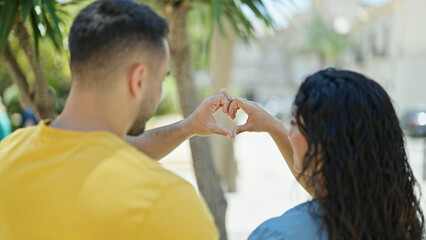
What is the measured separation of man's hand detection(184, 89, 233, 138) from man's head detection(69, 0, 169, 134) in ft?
1.79

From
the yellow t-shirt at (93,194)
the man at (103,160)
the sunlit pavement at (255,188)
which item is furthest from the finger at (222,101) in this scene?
the sunlit pavement at (255,188)

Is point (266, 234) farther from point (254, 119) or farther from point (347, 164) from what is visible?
point (254, 119)

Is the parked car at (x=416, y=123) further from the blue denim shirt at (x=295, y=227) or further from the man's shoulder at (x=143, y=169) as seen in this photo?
the man's shoulder at (x=143, y=169)

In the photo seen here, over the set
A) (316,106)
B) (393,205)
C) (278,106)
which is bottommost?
(278,106)

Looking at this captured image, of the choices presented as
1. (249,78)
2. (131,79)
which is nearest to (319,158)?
(131,79)

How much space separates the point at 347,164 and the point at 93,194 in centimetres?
64

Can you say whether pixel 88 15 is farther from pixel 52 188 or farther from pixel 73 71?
pixel 52 188

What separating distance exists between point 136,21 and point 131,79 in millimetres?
143

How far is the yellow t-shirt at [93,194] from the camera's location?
3.92 feet

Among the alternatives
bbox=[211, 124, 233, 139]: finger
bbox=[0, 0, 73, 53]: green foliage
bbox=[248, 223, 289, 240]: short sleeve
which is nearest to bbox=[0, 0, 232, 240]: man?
bbox=[248, 223, 289, 240]: short sleeve

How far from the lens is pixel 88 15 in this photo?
4.48 feet

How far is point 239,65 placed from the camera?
82.1 m

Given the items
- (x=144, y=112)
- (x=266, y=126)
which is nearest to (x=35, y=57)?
(x=266, y=126)

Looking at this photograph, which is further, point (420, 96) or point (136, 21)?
point (420, 96)
